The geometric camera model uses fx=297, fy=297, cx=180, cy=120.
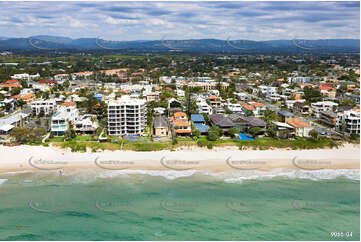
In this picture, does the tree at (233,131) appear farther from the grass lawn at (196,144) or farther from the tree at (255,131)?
the tree at (255,131)

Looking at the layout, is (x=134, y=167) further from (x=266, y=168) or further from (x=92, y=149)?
(x=266, y=168)

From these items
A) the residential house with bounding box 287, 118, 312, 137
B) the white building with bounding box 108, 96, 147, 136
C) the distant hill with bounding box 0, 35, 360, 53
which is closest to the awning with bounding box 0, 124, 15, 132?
the white building with bounding box 108, 96, 147, 136

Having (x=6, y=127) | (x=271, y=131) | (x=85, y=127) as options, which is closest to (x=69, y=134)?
(x=85, y=127)

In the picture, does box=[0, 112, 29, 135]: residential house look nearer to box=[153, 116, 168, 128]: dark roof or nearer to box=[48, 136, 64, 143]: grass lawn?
box=[48, 136, 64, 143]: grass lawn

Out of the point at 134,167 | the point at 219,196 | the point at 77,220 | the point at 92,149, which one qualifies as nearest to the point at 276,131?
the point at 219,196

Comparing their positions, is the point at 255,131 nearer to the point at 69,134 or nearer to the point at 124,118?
the point at 124,118
